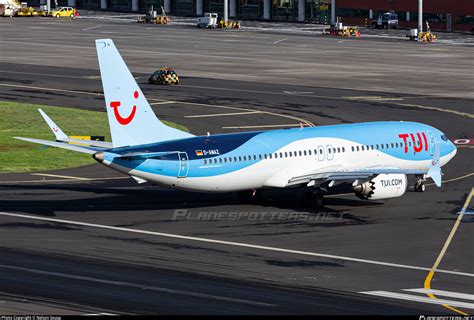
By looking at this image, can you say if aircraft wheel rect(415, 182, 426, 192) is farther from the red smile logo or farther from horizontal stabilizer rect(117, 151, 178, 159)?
the red smile logo

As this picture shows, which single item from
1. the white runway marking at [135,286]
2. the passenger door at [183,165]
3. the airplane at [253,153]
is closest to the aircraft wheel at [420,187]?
the airplane at [253,153]

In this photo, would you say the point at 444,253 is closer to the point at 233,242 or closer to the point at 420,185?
the point at 233,242

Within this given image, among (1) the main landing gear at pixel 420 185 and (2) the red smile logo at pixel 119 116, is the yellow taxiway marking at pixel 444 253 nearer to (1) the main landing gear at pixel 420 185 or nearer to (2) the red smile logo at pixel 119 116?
(1) the main landing gear at pixel 420 185

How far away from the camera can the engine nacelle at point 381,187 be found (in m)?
68.4

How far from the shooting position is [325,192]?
7338 centimetres

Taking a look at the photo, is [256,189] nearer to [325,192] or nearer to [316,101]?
[325,192]

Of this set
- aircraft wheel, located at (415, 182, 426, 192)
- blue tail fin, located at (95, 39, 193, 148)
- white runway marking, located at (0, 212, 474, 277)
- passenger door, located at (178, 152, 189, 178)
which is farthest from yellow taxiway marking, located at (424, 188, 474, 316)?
blue tail fin, located at (95, 39, 193, 148)

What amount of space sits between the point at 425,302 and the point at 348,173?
68.1 feet

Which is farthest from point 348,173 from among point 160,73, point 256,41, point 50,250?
point 256,41

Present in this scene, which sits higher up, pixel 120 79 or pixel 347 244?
pixel 120 79

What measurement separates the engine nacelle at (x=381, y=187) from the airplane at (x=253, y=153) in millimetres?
59

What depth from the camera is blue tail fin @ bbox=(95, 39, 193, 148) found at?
62.8 metres

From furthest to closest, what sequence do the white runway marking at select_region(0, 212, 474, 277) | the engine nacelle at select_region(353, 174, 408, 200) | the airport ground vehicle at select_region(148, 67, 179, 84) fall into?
the airport ground vehicle at select_region(148, 67, 179, 84) → the engine nacelle at select_region(353, 174, 408, 200) → the white runway marking at select_region(0, 212, 474, 277)

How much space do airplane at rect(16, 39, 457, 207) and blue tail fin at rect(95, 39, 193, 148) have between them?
0.18 ft
